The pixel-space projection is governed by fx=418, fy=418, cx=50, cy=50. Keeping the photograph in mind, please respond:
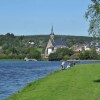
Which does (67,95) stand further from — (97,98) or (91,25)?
(91,25)

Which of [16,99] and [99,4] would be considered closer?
[16,99]

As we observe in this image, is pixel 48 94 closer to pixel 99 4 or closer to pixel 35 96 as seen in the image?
pixel 35 96

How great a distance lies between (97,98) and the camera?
2305cm

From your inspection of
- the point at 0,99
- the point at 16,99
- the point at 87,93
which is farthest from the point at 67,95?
the point at 0,99

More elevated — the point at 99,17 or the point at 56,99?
the point at 99,17

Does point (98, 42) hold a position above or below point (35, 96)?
above

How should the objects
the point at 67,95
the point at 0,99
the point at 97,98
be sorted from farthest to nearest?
the point at 0,99
the point at 67,95
the point at 97,98

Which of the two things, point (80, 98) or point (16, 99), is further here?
point (16, 99)

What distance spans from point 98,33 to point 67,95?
27.9ft

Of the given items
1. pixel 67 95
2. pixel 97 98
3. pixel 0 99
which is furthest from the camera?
pixel 0 99

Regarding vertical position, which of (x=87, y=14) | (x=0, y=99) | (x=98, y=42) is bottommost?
(x=0, y=99)

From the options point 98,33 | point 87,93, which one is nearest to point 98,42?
point 98,33

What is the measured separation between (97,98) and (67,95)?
2.69 metres

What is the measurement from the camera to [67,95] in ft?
82.8
